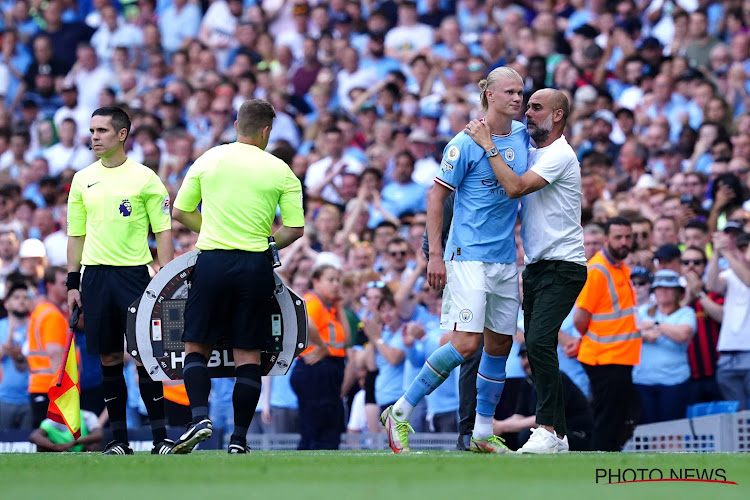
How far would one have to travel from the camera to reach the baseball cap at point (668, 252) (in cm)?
1216

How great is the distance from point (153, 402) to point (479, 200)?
2.56 m

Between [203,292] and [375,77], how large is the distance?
39.6 feet

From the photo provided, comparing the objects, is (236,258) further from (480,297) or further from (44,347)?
(44,347)

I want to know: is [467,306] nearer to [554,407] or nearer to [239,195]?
[554,407]

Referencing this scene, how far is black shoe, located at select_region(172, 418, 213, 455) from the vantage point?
7.76 m

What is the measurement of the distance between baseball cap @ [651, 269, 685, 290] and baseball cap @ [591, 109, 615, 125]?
168 inches

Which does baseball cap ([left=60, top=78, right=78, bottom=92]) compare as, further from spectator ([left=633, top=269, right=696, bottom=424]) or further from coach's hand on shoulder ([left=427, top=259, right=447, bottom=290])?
coach's hand on shoulder ([left=427, top=259, right=447, bottom=290])

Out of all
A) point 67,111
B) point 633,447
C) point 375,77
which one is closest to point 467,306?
point 633,447

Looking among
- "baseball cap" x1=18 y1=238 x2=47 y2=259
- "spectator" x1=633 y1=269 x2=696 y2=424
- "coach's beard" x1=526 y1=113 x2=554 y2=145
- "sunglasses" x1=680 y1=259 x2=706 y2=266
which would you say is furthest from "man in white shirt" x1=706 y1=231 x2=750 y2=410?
"baseball cap" x1=18 y1=238 x2=47 y2=259

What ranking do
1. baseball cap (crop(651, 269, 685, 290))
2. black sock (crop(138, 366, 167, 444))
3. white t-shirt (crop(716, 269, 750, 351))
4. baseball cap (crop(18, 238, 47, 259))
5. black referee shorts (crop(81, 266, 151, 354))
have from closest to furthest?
black referee shorts (crop(81, 266, 151, 354))
black sock (crop(138, 366, 167, 444))
white t-shirt (crop(716, 269, 750, 351))
baseball cap (crop(651, 269, 685, 290))
baseball cap (crop(18, 238, 47, 259))

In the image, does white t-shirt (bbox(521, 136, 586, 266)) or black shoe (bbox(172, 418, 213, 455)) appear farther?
white t-shirt (bbox(521, 136, 586, 266))

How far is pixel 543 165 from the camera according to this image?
8188 millimetres

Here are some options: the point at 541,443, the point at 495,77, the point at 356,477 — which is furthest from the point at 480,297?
the point at 356,477

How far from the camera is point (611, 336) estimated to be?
10672mm
